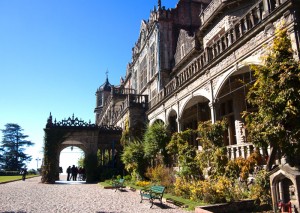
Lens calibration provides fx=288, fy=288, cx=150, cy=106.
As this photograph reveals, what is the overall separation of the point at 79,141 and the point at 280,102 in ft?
81.8

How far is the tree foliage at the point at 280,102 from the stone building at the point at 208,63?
72 centimetres

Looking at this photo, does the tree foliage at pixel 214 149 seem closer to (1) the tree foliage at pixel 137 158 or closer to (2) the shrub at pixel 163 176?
(2) the shrub at pixel 163 176

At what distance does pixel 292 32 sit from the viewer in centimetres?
845

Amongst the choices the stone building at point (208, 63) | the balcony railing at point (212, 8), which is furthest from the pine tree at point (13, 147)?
the balcony railing at point (212, 8)

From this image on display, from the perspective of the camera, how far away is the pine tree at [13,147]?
68.6m

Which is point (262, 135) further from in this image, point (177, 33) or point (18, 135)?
point (18, 135)

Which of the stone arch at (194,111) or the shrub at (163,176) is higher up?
the stone arch at (194,111)

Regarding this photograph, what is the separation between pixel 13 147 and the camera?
7338cm

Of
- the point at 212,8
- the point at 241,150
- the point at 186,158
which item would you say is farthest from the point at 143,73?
the point at 241,150

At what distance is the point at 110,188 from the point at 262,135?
13730mm

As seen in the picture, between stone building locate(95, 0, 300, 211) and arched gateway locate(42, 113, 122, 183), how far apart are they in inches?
101

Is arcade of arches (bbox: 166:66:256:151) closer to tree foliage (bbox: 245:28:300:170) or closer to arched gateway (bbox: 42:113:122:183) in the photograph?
tree foliage (bbox: 245:28:300:170)

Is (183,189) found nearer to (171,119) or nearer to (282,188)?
(282,188)

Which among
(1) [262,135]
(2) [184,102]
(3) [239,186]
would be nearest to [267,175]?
(1) [262,135]
